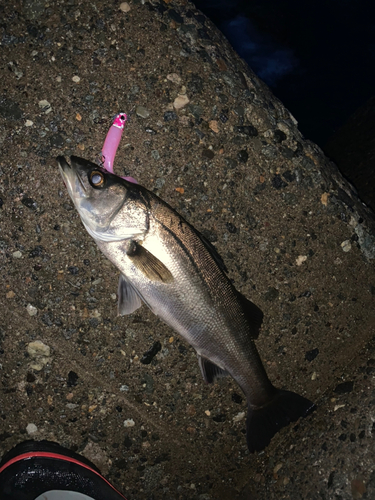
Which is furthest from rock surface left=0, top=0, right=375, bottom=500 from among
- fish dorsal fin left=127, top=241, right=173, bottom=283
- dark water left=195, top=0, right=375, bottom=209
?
dark water left=195, top=0, right=375, bottom=209

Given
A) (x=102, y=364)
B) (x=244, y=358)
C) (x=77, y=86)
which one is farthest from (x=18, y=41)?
(x=244, y=358)

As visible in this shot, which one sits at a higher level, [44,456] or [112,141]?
[112,141]

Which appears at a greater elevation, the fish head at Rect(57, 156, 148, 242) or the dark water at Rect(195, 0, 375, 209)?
the dark water at Rect(195, 0, 375, 209)

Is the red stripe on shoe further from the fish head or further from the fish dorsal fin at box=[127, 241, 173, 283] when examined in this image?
the fish head

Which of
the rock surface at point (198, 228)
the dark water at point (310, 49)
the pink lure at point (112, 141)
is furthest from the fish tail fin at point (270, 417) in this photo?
the dark water at point (310, 49)

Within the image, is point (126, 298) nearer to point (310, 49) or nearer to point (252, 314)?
point (252, 314)

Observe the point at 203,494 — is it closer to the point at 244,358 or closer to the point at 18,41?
the point at 244,358

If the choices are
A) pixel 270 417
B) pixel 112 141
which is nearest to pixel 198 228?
pixel 112 141
